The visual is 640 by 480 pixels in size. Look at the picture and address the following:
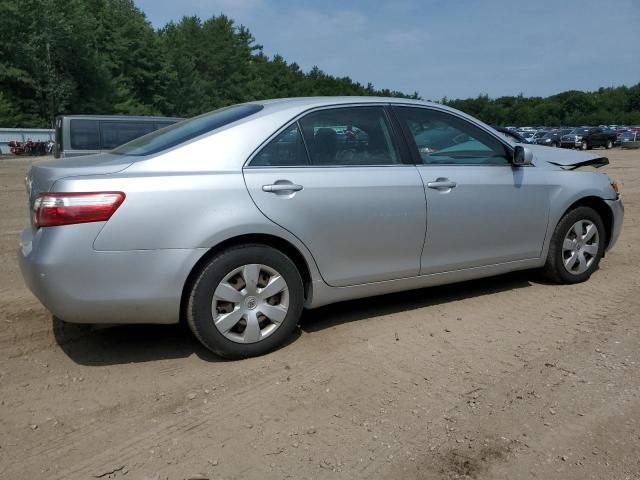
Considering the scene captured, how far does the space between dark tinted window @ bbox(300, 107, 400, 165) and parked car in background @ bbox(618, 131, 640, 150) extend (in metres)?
47.1

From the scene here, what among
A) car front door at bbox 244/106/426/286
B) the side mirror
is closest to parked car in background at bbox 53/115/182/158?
car front door at bbox 244/106/426/286

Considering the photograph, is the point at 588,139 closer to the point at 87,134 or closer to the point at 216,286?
the point at 87,134

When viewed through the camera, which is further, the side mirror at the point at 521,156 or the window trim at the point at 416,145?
the side mirror at the point at 521,156

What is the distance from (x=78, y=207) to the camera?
9.81 ft

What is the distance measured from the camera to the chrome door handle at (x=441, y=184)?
156 inches

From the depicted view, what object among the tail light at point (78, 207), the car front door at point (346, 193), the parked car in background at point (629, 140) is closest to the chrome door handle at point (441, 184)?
the car front door at point (346, 193)

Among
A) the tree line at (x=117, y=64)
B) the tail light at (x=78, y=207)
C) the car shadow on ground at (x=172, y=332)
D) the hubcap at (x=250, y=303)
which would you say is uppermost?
the tree line at (x=117, y=64)

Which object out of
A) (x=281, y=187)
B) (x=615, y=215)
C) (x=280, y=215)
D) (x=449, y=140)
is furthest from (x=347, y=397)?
(x=615, y=215)

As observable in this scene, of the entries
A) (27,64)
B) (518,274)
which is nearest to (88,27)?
(27,64)

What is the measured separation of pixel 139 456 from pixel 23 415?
30.3 inches

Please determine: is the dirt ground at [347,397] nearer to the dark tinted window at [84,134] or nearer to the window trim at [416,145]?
the window trim at [416,145]

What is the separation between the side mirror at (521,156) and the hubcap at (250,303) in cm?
211

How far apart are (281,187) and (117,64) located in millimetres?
61162

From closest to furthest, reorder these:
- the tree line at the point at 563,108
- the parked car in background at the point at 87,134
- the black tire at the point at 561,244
Result: the black tire at the point at 561,244, the parked car in background at the point at 87,134, the tree line at the point at 563,108
